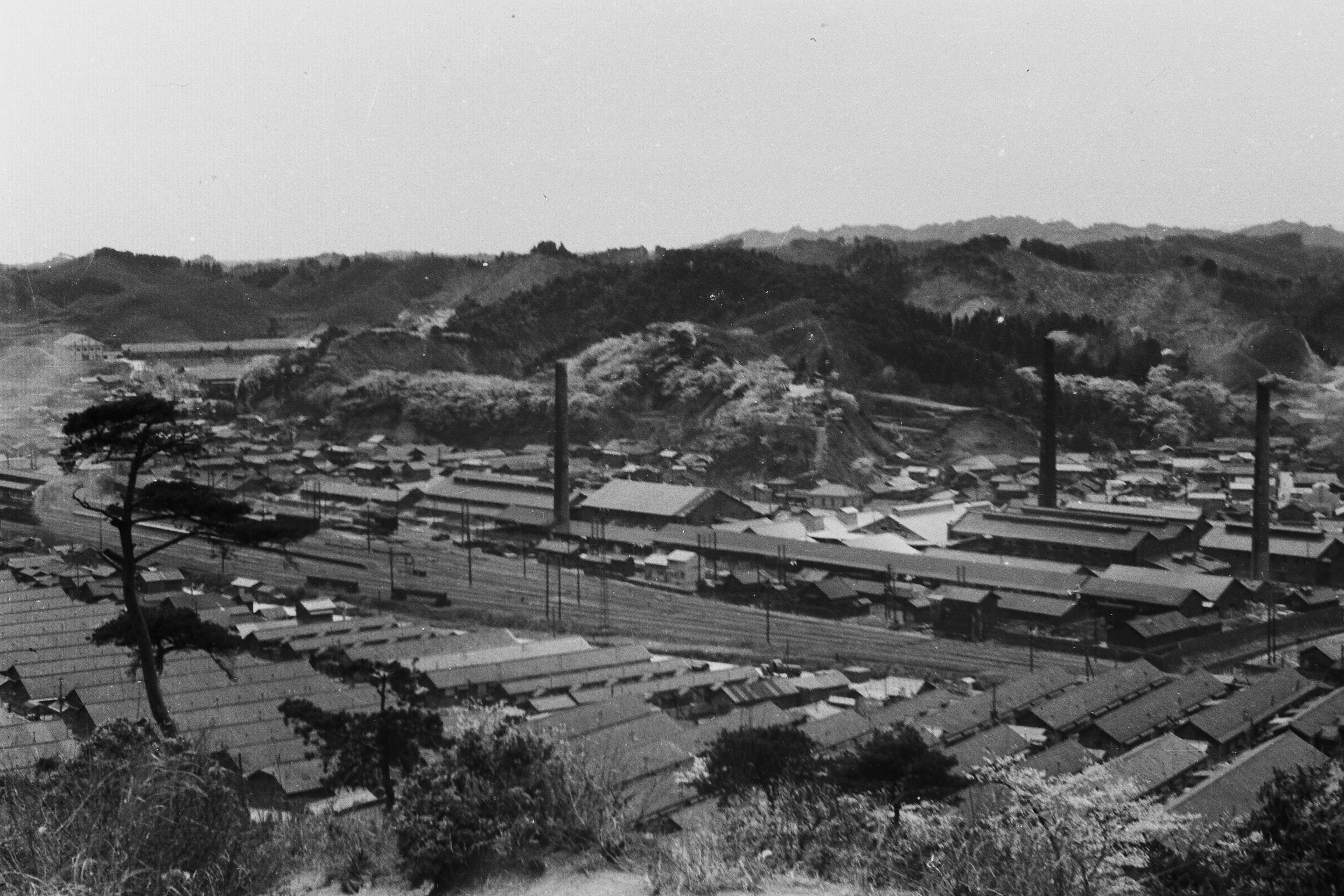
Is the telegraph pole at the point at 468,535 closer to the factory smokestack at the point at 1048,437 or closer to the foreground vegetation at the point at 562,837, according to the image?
the foreground vegetation at the point at 562,837

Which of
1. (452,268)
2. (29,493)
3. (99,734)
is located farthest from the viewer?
(452,268)

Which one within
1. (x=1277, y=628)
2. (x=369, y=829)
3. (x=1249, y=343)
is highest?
(x=1249, y=343)

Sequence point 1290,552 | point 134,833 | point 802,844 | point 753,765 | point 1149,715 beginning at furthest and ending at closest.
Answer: point 1290,552 → point 1149,715 → point 753,765 → point 802,844 → point 134,833

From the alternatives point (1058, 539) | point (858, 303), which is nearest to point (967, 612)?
point (1058, 539)

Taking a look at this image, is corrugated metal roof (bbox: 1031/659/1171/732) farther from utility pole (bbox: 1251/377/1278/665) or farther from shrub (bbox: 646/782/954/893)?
utility pole (bbox: 1251/377/1278/665)

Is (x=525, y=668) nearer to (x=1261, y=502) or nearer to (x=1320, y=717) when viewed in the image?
(x=1320, y=717)

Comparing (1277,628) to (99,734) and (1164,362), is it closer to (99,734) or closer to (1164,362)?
(99,734)

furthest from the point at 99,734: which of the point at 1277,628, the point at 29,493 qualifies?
the point at 1277,628
